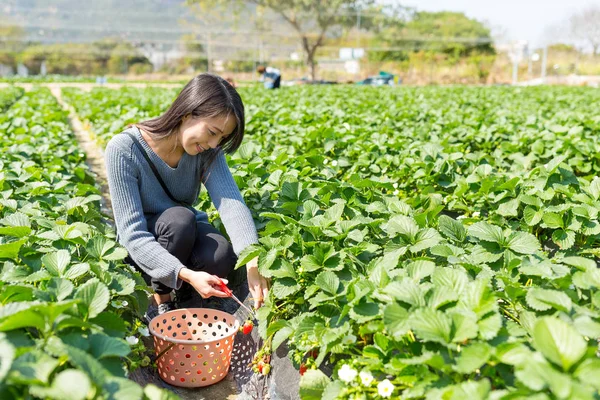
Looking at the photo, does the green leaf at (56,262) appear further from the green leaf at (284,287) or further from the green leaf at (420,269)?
the green leaf at (420,269)

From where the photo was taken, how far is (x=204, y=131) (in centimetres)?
235

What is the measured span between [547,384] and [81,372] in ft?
2.95

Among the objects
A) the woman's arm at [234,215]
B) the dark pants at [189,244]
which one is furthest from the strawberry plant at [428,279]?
the dark pants at [189,244]

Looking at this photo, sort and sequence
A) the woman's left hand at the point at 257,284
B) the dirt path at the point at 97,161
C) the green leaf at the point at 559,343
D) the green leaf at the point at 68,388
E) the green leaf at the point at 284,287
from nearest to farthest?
1. the green leaf at the point at 68,388
2. the green leaf at the point at 559,343
3. the green leaf at the point at 284,287
4. the woman's left hand at the point at 257,284
5. the dirt path at the point at 97,161

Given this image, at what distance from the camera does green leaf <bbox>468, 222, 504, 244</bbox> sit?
1971 millimetres

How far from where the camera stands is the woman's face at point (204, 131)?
92.0 inches

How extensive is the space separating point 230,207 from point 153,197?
383mm

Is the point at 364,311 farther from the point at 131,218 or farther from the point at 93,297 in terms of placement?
the point at 131,218

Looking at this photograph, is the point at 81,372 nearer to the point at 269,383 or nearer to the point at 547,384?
the point at 547,384

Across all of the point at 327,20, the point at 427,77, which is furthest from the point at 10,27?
the point at 427,77

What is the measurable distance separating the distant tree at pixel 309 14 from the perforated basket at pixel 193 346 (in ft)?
110

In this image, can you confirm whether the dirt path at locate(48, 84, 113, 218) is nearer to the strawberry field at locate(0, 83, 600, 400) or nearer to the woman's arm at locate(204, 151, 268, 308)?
the strawberry field at locate(0, 83, 600, 400)

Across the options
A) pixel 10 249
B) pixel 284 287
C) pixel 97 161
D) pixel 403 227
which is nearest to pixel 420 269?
pixel 403 227

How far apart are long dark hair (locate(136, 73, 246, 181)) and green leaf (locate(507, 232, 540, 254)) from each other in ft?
3.86
